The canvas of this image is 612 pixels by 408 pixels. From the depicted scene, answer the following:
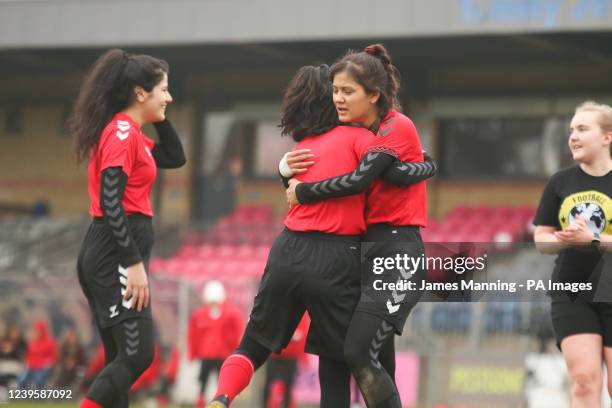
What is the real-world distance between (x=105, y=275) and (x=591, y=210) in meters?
2.82

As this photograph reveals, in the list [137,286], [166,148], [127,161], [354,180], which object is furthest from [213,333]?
[354,180]

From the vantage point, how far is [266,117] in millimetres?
27344

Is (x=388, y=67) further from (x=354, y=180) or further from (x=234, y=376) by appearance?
(x=234, y=376)

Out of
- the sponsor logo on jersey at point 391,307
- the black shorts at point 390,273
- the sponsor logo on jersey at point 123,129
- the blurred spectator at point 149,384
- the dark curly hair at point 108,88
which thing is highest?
the dark curly hair at point 108,88

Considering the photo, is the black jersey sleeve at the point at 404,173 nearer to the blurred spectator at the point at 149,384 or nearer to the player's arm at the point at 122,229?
the player's arm at the point at 122,229

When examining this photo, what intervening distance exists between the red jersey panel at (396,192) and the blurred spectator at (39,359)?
42.5ft

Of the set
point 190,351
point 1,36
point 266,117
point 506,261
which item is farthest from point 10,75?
point 506,261

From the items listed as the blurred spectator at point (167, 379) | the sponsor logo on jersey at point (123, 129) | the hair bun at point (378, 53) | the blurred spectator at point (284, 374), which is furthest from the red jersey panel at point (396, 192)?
the blurred spectator at point (167, 379)

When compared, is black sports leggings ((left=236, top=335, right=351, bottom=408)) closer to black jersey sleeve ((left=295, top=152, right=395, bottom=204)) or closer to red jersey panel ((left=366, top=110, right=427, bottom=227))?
red jersey panel ((left=366, top=110, right=427, bottom=227))

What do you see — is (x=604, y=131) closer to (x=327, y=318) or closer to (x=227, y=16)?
(x=327, y=318)

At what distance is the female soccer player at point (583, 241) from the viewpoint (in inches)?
276

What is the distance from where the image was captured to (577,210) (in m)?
7.31

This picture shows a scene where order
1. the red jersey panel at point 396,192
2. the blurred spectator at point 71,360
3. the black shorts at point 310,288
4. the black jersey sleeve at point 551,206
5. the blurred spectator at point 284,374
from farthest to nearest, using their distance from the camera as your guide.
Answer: the blurred spectator at point 71,360 < the blurred spectator at point 284,374 < the black jersey sleeve at point 551,206 < the red jersey panel at point 396,192 < the black shorts at point 310,288

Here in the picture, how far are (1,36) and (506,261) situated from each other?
18.0 metres
